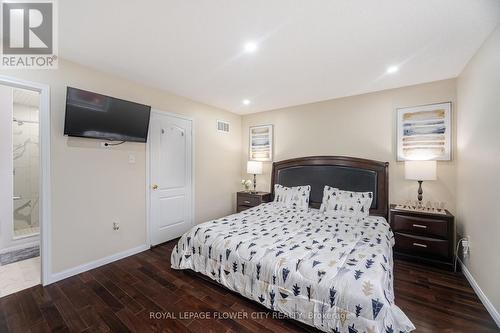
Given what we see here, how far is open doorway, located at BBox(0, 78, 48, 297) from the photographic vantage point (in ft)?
7.48

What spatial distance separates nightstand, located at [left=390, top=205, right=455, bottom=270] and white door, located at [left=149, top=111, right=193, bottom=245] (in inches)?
131

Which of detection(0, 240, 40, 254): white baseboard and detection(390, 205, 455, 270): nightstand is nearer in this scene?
detection(390, 205, 455, 270): nightstand

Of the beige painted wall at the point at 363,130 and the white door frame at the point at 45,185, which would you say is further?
the beige painted wall at the point at 363,130

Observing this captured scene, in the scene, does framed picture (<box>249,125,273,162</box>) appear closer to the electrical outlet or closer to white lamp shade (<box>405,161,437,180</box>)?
white lamp shade (<box>405,161,437,180</box>)

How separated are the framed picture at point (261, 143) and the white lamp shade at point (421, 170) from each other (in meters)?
2.43

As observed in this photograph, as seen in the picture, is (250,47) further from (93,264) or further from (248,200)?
(93,264)

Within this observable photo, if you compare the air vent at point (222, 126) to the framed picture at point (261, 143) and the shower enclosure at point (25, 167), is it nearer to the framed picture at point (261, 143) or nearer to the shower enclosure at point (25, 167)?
the framed picture at point (261, 143)

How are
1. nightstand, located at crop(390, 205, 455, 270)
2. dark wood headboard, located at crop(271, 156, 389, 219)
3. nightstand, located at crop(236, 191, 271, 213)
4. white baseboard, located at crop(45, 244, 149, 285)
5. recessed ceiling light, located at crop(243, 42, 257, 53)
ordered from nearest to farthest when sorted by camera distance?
recessed ceiling light, located at crop(243, 42, 257, 53) < white baseboard, located at crop(45, 244, 149, 285) < nightstand, located at crop(390, 205, 455, 270) < dark wood headboard, located at crop(271, 156, 389, 219) < nightstand, located at crop(236, 191, 271, 213)

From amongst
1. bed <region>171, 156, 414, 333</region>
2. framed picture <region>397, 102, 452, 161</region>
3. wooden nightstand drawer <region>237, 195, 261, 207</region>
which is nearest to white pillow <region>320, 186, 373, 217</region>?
bed <region>171, 156, 414, 333</region>

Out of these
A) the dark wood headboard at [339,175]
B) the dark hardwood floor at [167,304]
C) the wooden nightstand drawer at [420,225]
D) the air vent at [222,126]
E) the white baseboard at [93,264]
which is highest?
the air vent at [222,126]

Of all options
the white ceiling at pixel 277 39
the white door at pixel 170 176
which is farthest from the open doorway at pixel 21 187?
the white door at pixel 170 176

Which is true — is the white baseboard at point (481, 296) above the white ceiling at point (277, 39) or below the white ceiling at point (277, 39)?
below

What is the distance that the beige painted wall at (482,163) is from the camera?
1.82m

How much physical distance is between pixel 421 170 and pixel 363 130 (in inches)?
42.3
